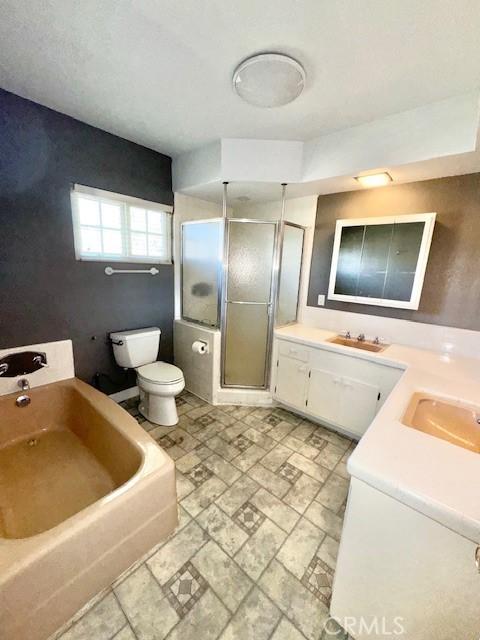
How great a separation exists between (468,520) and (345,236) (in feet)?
7.08

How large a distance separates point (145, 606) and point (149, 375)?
1.39 meters

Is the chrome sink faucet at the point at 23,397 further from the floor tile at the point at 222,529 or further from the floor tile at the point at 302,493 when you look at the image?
the floor tile at the point at 302,493

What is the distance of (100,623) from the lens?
3.25ft

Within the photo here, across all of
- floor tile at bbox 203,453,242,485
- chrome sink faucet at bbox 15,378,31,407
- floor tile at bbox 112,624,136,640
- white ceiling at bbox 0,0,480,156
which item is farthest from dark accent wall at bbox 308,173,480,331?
chrome sink faucet at bbox 15,378,31,407

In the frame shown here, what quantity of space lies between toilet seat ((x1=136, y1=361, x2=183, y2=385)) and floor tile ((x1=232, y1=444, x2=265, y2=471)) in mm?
782

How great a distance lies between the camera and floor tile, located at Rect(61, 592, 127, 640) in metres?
0.96

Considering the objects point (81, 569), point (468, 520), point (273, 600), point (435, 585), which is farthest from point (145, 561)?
point (468, 520)

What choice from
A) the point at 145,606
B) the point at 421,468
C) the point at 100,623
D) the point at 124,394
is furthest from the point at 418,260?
the point at 124,394

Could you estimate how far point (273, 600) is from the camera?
108cm

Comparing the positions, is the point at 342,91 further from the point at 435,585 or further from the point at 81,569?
the point at 81,569

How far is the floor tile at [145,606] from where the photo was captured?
979mm

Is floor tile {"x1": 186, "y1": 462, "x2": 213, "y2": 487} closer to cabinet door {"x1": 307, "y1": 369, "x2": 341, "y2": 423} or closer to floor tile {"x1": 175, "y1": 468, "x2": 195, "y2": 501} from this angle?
floor tile {"x1": 175, "y1": 468, "x2": 195, "y2": 501}

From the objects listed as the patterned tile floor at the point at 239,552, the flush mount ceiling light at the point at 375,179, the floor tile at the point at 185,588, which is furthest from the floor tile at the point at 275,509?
the flush mount ceiling light at the point at 375,179

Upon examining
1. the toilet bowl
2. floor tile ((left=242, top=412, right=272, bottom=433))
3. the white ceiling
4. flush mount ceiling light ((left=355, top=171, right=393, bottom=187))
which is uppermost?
the white ceiling
